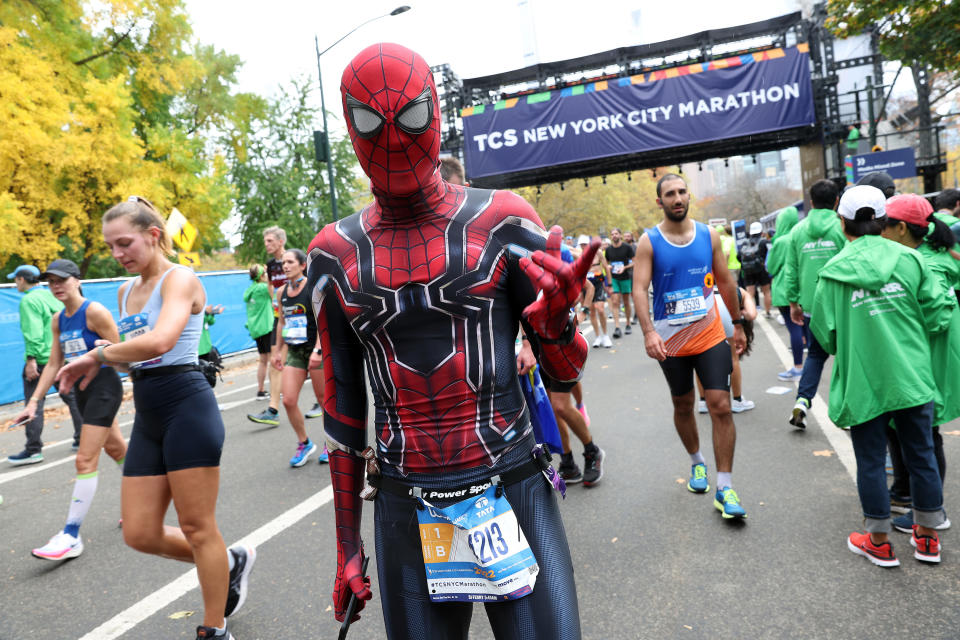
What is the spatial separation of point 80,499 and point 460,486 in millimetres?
3888

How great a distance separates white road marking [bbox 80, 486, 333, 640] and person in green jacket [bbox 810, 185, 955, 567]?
142 inches

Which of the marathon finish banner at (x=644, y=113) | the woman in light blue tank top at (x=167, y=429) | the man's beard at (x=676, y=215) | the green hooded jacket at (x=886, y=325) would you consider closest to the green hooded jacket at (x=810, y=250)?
the man's beard at (x=676, y=215)

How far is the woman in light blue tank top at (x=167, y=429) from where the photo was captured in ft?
9.51

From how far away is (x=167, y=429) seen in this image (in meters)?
2.92

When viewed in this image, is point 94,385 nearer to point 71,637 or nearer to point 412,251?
point 71,637

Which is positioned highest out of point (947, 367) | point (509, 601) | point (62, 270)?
point (62, 270)

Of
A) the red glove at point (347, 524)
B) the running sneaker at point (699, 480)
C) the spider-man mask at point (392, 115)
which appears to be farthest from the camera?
the running sneaker at point (699, 480)

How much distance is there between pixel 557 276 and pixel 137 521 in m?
2.53

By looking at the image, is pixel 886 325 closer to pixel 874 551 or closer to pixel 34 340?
pixel 874 551

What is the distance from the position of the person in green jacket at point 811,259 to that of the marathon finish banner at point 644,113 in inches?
571

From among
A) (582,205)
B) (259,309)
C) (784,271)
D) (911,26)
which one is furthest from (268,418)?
(582,205)

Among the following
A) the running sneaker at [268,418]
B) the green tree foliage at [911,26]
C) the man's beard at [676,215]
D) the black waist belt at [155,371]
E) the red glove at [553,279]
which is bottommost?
the running sneaker at [268,418]

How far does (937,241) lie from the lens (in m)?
4.17

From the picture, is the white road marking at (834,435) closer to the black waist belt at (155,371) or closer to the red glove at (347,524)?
the red glove at (347,524)
